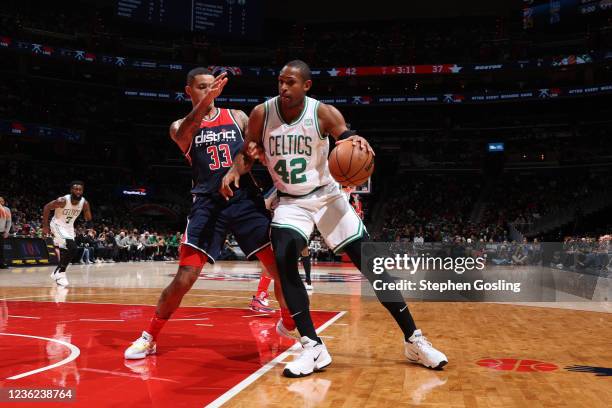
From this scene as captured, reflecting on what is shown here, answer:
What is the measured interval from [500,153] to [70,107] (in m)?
25.8

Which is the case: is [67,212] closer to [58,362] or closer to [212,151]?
[212,151]

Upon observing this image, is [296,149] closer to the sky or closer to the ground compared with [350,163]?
closer to the sky

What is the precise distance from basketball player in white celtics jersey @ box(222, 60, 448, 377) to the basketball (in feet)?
0.78

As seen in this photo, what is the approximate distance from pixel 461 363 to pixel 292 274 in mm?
1430

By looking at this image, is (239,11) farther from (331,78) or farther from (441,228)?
(441,228)

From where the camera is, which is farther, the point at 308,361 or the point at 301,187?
the point at 301,187

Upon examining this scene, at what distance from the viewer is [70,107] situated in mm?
33969

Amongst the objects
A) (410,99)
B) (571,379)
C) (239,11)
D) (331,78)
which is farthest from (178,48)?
(571,379)

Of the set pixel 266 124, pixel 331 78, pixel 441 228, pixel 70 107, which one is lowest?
pixel 441 228

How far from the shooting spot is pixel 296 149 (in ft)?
13.6

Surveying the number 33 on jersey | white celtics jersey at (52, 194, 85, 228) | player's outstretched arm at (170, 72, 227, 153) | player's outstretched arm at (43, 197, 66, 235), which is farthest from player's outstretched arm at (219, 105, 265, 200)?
white celtics jersey at (52, 194, 85, 228)

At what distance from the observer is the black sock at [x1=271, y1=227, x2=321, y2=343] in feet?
13.5

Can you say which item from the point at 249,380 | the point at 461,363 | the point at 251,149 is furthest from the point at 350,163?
the point at 461,363

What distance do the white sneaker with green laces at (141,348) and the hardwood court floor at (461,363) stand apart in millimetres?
104
